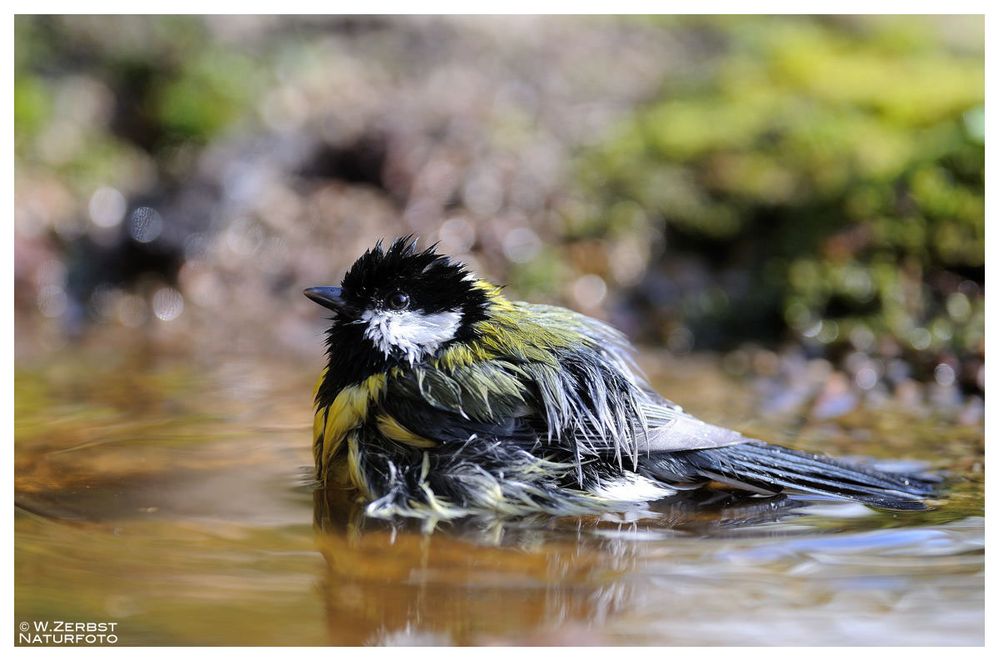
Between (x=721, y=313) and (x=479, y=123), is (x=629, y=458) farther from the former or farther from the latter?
(x=479, y=123)

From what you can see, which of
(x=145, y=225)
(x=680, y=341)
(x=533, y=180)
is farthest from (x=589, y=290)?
(x=145, y=225)

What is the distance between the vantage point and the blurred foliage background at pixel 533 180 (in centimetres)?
632

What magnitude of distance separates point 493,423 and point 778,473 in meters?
1.02

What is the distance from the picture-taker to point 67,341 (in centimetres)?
657

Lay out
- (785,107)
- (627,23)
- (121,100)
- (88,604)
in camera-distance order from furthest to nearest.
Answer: (627,23) → (121,100) → (785,107) → (88,604)

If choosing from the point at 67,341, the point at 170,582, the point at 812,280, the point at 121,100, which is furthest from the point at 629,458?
the point at 121,100

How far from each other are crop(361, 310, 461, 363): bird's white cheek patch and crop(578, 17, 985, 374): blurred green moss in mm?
3238

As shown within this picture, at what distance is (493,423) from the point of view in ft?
11.3

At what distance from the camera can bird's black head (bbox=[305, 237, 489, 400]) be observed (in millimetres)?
3715

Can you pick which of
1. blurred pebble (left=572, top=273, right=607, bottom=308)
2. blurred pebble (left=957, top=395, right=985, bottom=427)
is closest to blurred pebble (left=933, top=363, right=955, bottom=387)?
blurred pebble (left=957, top=395, right=985, bottom=427)

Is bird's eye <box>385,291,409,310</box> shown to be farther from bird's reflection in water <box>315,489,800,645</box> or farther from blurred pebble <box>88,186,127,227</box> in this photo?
blurred pebble <box>88,186,127,227</box>

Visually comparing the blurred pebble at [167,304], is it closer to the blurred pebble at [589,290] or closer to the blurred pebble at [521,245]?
the blurred pebble at [521,245]

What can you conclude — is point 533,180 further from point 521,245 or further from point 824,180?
point 824,180

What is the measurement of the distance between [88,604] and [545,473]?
148 cm
